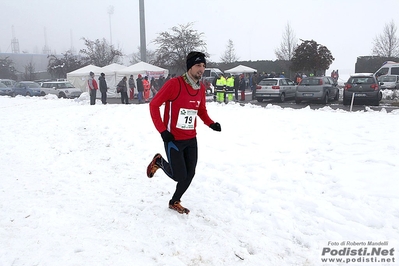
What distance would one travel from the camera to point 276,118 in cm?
1040

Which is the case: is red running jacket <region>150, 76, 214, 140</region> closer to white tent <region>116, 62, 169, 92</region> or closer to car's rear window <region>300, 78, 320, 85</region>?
car's rear window <region>300, 78, 320, 85</region>

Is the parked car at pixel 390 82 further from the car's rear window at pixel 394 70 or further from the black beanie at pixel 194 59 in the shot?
the black beanie at pixel 194 59

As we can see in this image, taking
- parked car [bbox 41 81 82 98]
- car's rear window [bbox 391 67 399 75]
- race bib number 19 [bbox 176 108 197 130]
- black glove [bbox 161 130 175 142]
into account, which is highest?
car's rear window [bbox 391 67 399 75]

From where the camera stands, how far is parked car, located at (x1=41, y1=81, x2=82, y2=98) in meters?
26.5

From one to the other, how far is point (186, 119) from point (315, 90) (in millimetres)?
15688

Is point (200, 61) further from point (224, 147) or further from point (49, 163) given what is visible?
point (49, 163)

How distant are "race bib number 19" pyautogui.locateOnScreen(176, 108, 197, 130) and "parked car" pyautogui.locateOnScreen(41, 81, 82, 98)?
79.3 feet

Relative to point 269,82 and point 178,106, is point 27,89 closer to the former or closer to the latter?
point 269,82

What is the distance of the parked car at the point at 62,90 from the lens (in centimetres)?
2650

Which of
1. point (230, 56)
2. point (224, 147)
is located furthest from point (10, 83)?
point (230, 56)

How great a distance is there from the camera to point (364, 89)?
55.6 ft

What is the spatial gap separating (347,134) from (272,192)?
157 inches

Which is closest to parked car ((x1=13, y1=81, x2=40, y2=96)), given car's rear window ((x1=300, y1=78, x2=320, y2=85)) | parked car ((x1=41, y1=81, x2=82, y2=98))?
parked car ((x1=41, y1=81, x2=82, y2=98))

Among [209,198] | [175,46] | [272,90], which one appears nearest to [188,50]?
[175,46]
